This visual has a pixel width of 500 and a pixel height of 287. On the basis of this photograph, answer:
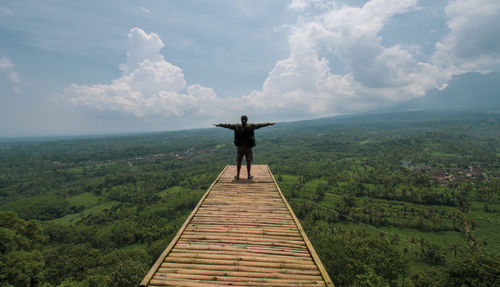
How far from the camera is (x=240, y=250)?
530 cm

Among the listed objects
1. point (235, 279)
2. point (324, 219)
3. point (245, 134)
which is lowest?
point (324, 219)

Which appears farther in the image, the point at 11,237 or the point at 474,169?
the point at 474,169

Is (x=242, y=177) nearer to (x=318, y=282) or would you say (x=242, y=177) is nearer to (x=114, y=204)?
(x=318, y=282)

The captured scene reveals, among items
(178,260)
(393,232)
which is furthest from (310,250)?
(393,232)

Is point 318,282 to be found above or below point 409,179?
above

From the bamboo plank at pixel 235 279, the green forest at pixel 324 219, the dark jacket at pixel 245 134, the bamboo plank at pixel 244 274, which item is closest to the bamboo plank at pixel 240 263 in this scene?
the bamboo plank at pixel 244 274

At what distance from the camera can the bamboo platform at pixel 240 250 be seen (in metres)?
4.37

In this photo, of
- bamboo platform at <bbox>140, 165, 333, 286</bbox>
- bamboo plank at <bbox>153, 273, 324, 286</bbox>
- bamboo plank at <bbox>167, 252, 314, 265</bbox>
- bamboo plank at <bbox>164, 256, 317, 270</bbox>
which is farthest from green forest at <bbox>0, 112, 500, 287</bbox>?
bamboo plank at <bbox>153, 273, 324, 286</bbox>

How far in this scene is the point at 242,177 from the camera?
1141 centimetres

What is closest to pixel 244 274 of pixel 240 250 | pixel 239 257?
pixel 239 257

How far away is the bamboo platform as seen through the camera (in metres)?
4.37

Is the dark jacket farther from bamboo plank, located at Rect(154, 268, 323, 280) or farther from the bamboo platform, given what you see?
bamboo plank, located at Rect(154, 268, 323, 280)

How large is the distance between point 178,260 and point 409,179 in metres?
96.9

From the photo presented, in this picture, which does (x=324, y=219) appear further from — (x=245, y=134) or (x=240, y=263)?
(x=240, y=263)
